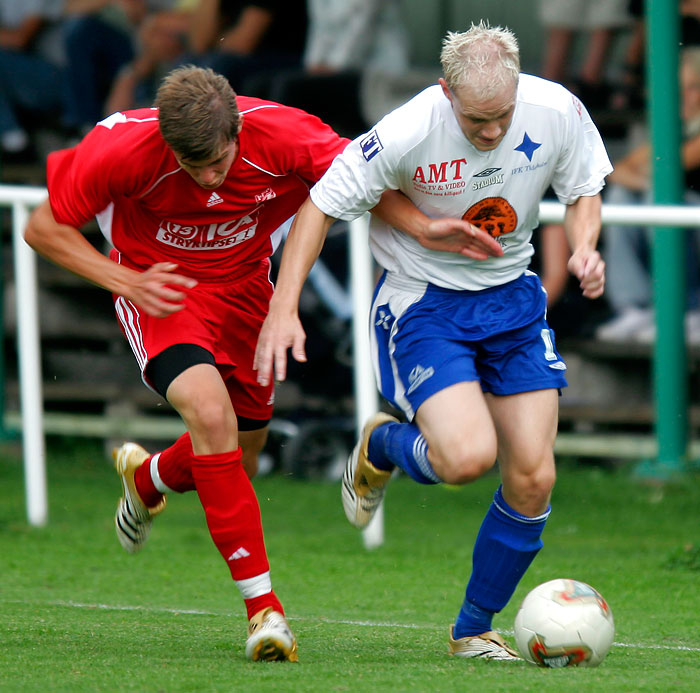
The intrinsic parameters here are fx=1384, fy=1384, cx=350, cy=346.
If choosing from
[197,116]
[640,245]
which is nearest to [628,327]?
[640,245]

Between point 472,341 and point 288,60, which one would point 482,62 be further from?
point 288,60

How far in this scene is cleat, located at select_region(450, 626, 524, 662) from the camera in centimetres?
460

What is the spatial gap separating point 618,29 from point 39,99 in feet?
16.5

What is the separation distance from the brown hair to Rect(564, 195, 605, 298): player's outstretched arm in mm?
1190

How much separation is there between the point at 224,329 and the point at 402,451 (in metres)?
0.82

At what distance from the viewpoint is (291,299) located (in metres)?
4.45

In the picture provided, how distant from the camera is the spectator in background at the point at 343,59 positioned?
10.2m

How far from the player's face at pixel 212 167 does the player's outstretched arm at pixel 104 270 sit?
0.30m

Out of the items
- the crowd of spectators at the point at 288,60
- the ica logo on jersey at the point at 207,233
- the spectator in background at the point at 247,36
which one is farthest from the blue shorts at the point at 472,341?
the spectator in background at the point at 247,36

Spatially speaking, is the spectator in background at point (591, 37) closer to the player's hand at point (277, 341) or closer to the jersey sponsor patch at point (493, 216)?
the jersey sponsor patch at point (493, 216)

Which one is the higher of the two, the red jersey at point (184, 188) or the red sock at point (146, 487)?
the red jersey at point (184, 188)

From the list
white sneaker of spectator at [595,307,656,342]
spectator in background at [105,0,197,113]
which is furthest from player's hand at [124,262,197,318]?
spectator in background at [105,0,197,113]

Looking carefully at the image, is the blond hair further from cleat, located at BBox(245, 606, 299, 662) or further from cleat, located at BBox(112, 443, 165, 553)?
cleat, located at BBox(112, 443, 165, 553)

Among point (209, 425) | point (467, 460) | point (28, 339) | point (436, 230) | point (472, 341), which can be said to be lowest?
point (28, 339)
